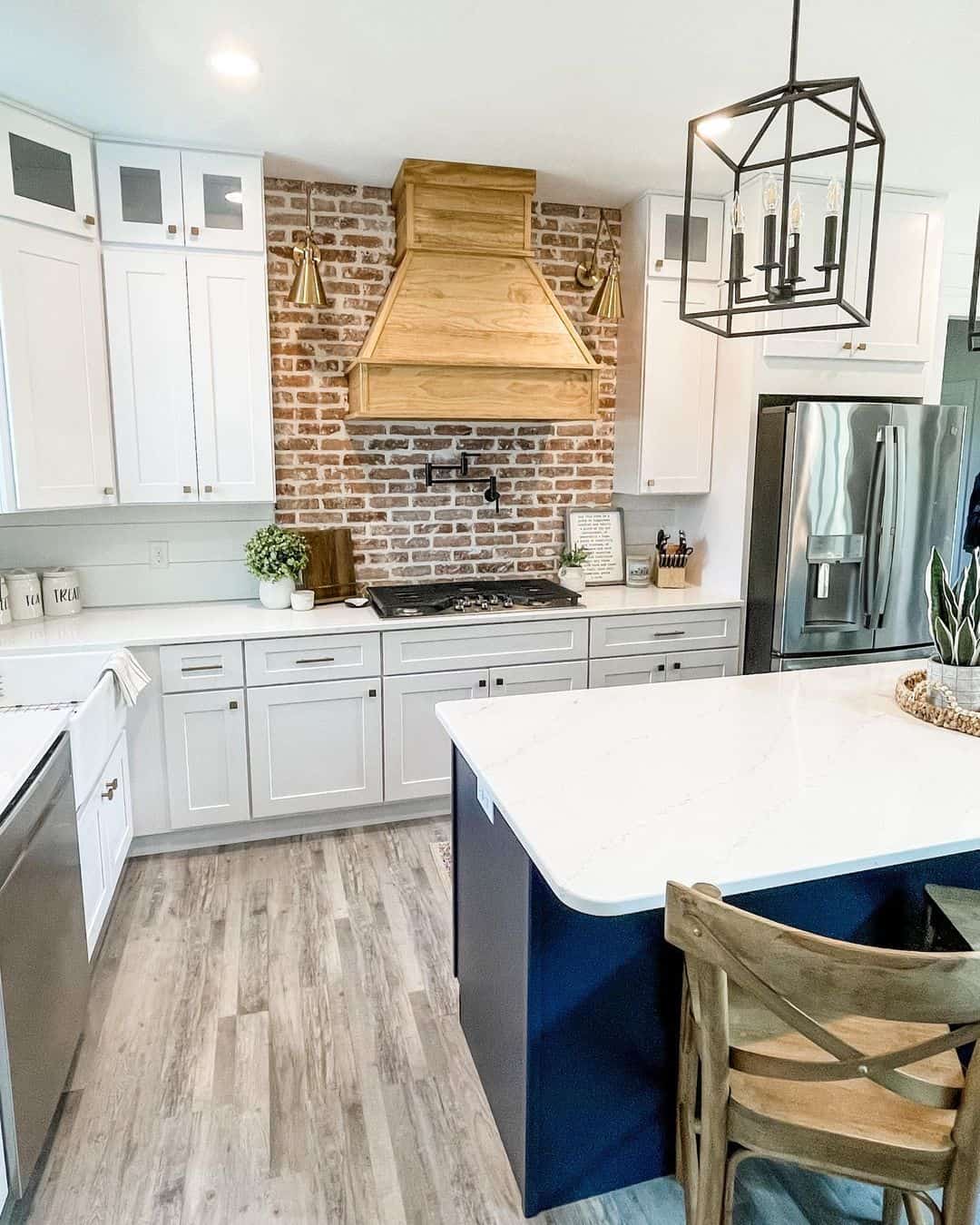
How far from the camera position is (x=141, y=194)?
3096 mm

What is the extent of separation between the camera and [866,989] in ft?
3.34

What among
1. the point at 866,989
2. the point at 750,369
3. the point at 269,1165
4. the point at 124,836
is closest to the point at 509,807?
the point at 866,989

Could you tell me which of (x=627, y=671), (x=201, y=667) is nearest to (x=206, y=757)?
(x=201, y=667)

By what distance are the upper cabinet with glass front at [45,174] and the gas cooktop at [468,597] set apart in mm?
1804

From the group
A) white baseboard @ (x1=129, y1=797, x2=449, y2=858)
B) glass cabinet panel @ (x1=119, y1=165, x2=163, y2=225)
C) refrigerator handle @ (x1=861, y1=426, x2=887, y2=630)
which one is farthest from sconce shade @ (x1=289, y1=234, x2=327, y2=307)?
refrigerator handle @ (x1=861, y1=426, x2=887, y2=630)

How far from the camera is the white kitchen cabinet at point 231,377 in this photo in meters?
3.24

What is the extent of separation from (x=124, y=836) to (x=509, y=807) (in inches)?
79.0

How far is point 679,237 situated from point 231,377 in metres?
2.12

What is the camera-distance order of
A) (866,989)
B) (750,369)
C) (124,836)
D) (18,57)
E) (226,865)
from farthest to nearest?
1. (750,369)
2. (226,865)
3. (124,836)
4. (18,57)
5. (866,989)

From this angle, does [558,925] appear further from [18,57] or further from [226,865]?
Answer: [18,57]

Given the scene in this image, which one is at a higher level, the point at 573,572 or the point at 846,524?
the point at 846,524

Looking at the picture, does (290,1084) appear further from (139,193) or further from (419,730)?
(139,193)

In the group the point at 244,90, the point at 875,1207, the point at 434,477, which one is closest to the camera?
the point at 875,1207

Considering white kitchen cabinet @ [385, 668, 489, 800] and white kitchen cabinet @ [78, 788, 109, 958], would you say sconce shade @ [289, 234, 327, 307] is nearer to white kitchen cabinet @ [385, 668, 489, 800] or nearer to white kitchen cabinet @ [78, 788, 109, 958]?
white kitchen cabinet @ [385, 668, 489, 800]
